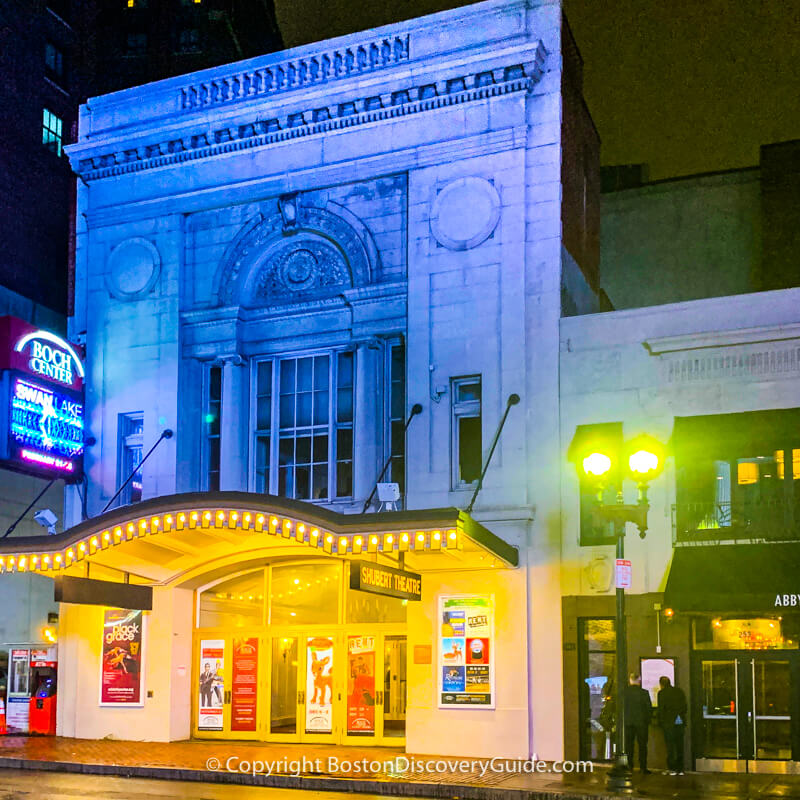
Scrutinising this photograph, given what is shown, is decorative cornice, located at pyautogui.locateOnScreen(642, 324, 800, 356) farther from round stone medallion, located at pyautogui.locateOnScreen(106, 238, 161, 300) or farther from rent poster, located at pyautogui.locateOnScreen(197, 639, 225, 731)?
round stone medallion, located at pyautogui.locateOnScreen(106, 238, 161, 300)

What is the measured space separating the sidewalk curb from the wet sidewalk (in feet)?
0.05

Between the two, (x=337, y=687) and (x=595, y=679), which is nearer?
(x=595, y=679)

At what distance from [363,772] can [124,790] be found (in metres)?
3.95

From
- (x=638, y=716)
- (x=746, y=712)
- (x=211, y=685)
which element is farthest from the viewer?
(x=211, y=685)

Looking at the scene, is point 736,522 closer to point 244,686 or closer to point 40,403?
point 244,686

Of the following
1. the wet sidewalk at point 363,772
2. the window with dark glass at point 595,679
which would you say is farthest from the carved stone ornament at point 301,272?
the wet sidewalk at point 363,772

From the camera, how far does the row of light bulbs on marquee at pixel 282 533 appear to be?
20078 mm

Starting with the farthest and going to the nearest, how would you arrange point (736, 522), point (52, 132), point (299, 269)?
point (52, 132)
point (299, 269)
point (736, 522)

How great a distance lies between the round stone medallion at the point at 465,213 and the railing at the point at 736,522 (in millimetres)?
6862

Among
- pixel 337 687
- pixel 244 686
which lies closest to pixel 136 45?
pixel 244 686

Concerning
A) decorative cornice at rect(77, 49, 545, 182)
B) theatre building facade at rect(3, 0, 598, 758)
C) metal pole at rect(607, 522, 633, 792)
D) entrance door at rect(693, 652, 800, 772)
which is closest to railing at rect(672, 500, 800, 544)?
entrance door at rect(693, 652, 800, 772)

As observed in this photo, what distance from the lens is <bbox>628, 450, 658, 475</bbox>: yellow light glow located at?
18812 millimetres

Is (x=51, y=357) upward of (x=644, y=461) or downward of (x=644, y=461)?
upward

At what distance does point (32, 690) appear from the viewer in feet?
88.8
